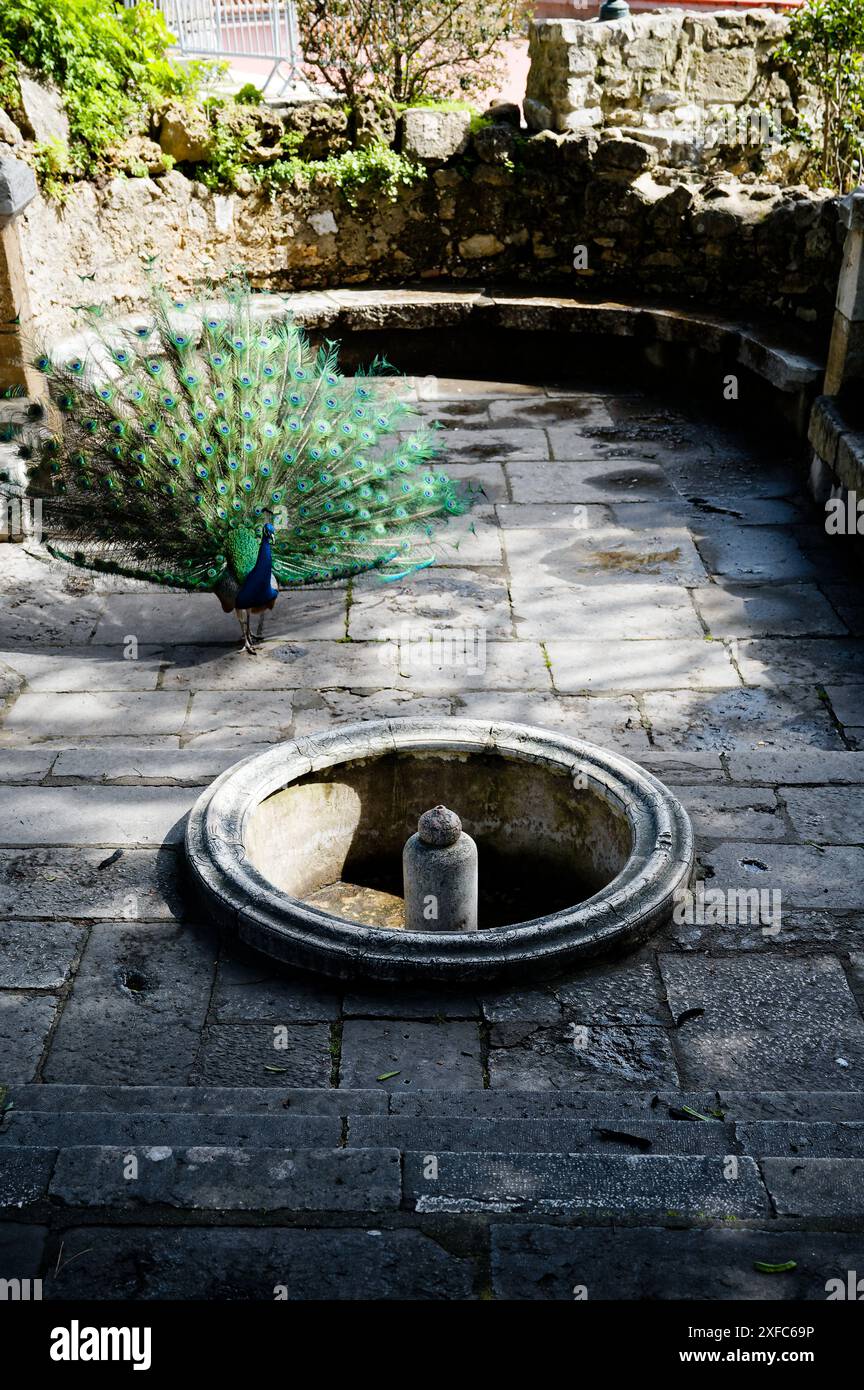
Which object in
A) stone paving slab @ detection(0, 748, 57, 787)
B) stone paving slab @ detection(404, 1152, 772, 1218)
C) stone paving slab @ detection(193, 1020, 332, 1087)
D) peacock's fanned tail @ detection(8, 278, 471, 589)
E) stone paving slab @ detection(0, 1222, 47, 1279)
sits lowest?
stone paving slab @ detection(193, 1020, 332, 1087)

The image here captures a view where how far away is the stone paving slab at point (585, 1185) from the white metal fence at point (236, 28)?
1022 centimetres

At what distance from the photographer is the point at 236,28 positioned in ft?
36.4

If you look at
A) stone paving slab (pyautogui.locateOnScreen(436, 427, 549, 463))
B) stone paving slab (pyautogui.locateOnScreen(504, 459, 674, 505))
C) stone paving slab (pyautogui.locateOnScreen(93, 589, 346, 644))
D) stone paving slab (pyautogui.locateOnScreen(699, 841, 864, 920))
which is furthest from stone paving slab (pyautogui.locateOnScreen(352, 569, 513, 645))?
stone paving slab (pyautogui.locateOnScreen(699, 841, 864, 920))

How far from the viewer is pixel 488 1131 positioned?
106 inches

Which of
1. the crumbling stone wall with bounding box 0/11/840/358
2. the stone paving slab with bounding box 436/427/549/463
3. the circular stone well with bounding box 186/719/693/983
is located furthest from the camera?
the crumbling stone wall with bounding box 0/11/840/358

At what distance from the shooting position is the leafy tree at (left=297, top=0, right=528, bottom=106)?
9.27 metres

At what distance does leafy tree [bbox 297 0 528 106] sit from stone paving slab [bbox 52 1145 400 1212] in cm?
845

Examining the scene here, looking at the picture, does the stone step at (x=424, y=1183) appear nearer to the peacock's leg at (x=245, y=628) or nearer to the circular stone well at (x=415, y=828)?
Answer: the circular stone well at (x=415, y=828)

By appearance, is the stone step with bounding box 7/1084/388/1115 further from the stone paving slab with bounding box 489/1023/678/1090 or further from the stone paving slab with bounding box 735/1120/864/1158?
the stone paving slab with bounding box 735/1120/864/1158

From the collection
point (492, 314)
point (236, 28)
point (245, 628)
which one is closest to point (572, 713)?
point (245, 628)

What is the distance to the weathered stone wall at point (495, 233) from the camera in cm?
804

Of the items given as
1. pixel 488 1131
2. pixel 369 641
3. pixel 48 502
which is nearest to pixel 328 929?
pixel 488 1131

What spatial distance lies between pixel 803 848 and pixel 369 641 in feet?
7.96

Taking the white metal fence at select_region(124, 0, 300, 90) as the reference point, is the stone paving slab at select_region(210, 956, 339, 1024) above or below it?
below
